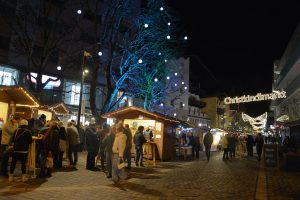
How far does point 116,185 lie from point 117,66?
29.7m

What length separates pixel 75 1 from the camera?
1217 inches

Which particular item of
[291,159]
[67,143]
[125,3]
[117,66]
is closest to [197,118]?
[117,66]

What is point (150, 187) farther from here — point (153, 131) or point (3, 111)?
point (153, 131)

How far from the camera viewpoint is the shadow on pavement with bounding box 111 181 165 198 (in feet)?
29.8

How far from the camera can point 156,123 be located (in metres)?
19.1

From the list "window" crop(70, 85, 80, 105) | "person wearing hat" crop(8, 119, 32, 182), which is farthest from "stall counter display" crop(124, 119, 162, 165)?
"window" crop(70, 85, 80, 105)

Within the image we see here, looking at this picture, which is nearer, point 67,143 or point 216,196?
point 216,196

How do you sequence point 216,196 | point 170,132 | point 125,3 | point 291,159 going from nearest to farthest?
point 216,196
point 291,159
point 170,132
point 125,3

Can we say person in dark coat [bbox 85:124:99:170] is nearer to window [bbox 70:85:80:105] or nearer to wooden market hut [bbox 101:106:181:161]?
wooden market hut [bbox 101:106:181:161]

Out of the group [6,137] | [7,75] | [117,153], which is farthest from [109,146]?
[7,75]

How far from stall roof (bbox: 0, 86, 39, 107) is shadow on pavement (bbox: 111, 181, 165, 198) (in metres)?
6.73

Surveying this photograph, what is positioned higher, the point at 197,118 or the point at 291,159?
the point at 197,118

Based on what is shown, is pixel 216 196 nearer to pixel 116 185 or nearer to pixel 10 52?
pixel 116 185

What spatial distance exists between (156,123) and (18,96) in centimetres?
783
